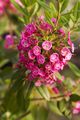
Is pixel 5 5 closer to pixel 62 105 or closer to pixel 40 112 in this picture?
pixel 40 112

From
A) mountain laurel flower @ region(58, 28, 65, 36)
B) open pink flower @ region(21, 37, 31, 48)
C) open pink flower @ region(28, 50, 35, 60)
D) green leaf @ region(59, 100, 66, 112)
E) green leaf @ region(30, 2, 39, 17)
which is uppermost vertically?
green leaf @ region(30, 2, 39, 17)

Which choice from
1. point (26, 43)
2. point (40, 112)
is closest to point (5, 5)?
point (40, 112)

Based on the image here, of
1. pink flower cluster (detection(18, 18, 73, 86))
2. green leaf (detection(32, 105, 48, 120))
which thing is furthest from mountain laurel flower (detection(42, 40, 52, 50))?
green leaf (detection(32, 105, 48, 120))

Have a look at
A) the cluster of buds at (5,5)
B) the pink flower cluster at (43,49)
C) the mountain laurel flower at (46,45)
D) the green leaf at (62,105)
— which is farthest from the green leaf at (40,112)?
the cluster of buds at (5,5)

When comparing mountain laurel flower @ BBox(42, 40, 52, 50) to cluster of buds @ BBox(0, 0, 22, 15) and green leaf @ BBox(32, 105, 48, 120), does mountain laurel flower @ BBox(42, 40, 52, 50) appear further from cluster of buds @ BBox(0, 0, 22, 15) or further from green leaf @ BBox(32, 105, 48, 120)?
cluster of buds @ BBox(0, 0, 22, 15)

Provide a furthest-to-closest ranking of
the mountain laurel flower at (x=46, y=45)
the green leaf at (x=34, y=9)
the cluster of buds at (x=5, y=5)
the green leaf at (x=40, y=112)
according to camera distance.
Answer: the cluster of buds at (x=5, y=5), the green leaf at (x=40, y=112), the green leaf at (x=34, y=9), the mountain laurel flower at (x=46, y=45)

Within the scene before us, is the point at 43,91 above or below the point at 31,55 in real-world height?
below

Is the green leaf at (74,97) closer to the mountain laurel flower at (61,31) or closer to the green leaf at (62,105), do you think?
the green leaf at (62,105)

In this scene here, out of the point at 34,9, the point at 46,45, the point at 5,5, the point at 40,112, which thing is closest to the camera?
the point at 46,45
